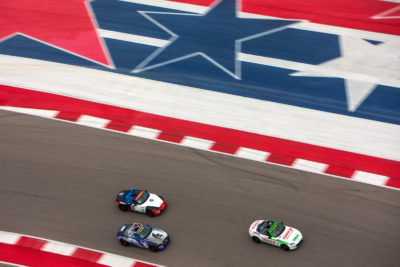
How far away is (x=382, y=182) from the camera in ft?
82.1

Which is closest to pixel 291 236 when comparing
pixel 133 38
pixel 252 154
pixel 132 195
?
pixel 252 154

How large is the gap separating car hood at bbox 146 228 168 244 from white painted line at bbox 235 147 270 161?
6298 millimetres

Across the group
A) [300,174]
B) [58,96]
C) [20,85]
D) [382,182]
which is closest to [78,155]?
[58,96]

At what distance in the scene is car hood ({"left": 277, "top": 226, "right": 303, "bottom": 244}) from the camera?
70.9ft

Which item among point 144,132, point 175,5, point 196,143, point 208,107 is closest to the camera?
point 196,143

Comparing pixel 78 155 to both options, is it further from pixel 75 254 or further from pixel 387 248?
pixel 387 248

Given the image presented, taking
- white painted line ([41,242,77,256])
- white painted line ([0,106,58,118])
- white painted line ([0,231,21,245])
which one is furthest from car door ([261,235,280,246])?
white painted line ([0,106,58,118])

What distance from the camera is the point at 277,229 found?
2194 cm

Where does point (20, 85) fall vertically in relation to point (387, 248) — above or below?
above

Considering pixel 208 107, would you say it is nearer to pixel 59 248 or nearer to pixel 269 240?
pixel 269 240

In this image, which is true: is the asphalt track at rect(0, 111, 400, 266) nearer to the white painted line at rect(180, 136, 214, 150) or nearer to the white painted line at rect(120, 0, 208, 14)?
the white painted line at rect(180, 136, 214, 150)

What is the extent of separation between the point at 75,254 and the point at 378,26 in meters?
24.5

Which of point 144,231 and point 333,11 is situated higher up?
point 333,11

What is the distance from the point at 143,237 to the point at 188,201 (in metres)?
3.15
